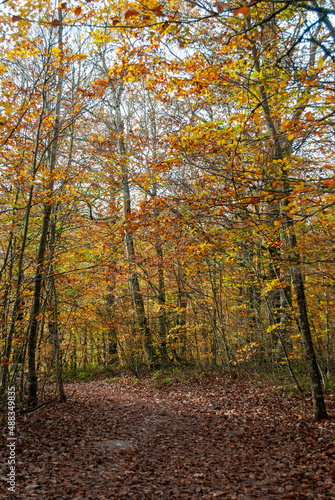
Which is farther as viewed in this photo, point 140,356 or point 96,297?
point 140,356

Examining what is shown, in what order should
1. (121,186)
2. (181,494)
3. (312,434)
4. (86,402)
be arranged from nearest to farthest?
1. (181,494)
2. (312,434)
3. (86,402)
4. (121,186)

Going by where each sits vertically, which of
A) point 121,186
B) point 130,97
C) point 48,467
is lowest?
point 48,467

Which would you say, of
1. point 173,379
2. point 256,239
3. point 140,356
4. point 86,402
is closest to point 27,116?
point 256,239

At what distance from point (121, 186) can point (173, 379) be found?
319 inches

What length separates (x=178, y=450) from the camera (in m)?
5.67

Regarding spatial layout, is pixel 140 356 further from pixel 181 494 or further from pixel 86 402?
pixel 181 494

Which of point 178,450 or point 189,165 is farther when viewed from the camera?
point 189,165

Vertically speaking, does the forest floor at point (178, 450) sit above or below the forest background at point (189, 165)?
below

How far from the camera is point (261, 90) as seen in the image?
6.18m

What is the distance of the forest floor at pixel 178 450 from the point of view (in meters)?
4.09

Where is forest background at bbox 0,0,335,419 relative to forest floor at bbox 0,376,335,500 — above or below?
above

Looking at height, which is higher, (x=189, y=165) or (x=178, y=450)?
(x=189, y=165)

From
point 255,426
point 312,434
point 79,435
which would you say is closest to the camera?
point 312,434

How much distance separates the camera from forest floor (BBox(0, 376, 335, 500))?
4090mm
